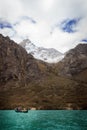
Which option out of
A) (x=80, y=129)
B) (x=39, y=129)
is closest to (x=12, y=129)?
(x=39, y=129)

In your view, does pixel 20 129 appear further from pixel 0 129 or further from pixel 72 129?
pixel 72 129

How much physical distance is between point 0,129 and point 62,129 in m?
21.9

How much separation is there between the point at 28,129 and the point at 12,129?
5.84 metres

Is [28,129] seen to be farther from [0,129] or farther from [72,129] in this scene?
[72,129]

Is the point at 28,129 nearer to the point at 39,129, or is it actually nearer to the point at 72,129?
the point at 39,129

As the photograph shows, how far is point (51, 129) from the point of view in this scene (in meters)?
91.4

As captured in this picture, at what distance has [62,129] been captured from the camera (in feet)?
300

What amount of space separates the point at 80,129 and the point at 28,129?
1858cm

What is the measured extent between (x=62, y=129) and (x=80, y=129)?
676 cm

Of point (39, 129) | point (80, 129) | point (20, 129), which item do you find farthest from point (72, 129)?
point (20, 129)

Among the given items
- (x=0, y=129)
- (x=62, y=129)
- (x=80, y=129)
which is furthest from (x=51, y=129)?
(x=0, y=129)

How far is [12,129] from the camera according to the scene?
90.7 m

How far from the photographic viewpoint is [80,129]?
88.4 metres

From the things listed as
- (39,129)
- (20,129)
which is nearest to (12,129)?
(20,129)
